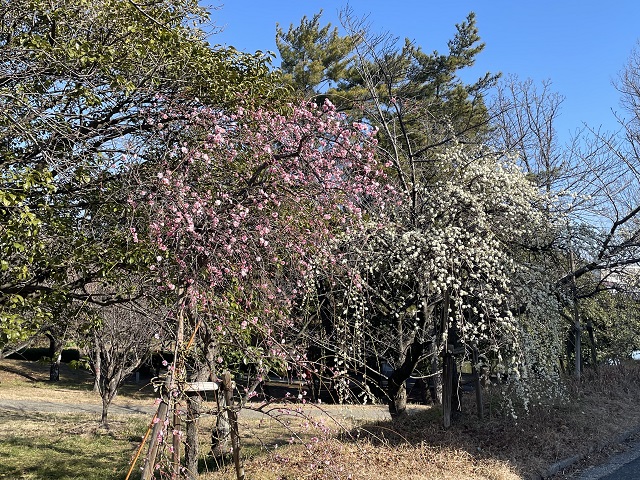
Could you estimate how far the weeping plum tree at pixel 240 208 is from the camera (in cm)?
427

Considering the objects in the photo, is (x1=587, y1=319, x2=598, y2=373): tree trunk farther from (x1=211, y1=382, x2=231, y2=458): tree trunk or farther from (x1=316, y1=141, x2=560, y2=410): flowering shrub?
(x1=211, y1=382, x2=231, y2=458): tree trunk

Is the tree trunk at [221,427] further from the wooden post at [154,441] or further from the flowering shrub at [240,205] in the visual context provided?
the flowering shrub at [240,205]

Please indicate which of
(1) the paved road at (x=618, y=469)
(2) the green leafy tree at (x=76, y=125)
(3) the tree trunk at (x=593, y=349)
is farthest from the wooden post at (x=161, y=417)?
(3) the tree trunk at (x=593, y=349)

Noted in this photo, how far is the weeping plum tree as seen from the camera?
4.27 meters

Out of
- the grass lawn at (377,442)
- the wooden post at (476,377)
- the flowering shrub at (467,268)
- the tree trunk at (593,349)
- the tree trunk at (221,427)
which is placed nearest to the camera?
the tree trunk at (221,427)

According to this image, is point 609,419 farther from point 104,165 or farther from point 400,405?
point 104,165

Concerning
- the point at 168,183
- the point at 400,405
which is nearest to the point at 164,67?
the point at 168,183

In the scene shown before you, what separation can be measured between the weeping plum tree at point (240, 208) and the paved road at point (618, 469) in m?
4.35

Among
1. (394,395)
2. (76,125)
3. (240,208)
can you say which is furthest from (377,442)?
(76,125)

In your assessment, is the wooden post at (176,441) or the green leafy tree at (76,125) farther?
the green leafy tree at (76,125)

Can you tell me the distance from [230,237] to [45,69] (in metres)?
2.35

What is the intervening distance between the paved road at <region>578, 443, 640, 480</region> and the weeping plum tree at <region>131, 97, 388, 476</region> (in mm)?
4354

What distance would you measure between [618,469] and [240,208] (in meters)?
6.04

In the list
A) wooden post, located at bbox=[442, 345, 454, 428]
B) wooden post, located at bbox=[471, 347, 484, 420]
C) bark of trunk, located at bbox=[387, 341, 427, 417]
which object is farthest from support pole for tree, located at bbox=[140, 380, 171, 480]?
wooden post, located at bbox=[442, 345, 454, 428]
